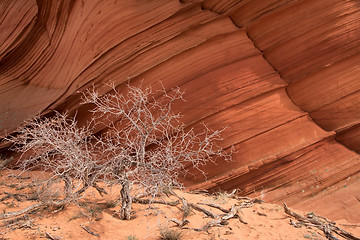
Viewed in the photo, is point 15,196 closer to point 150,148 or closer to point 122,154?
point 122,154

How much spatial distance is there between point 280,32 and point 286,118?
5.46 feet

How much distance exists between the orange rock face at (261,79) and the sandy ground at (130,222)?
80cm

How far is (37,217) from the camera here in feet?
13.1

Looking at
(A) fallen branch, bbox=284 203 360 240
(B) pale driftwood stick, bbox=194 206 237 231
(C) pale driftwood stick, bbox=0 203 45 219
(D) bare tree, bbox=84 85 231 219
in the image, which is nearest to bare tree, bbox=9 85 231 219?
(D) bare tree, bbox=84 85 231 219

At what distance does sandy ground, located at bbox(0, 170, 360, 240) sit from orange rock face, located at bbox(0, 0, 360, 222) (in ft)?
2.61

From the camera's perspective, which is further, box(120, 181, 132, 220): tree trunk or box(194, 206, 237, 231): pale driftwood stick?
box(120, 181, 132, 220): tree trunk

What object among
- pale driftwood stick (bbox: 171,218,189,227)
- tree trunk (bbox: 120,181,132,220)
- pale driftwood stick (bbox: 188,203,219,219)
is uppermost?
tree trunk (bbox: 120,181,132,220)

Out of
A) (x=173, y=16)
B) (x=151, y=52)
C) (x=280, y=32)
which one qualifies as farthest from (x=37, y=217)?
(x=280, y=32)

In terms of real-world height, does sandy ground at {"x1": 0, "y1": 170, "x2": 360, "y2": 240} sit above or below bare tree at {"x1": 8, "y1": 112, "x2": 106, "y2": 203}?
below

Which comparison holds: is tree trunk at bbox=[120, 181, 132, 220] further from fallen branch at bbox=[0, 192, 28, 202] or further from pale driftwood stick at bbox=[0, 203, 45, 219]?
fallen branch at bbox=[0, 192, 28, 202]

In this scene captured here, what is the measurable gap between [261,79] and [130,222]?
3511 millimetres

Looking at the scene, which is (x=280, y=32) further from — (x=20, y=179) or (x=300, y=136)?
(x=20, y=179)

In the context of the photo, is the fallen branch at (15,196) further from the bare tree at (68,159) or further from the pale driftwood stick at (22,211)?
the pale driftwood stick at (22,211)

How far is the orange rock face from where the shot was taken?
578 centimetres
